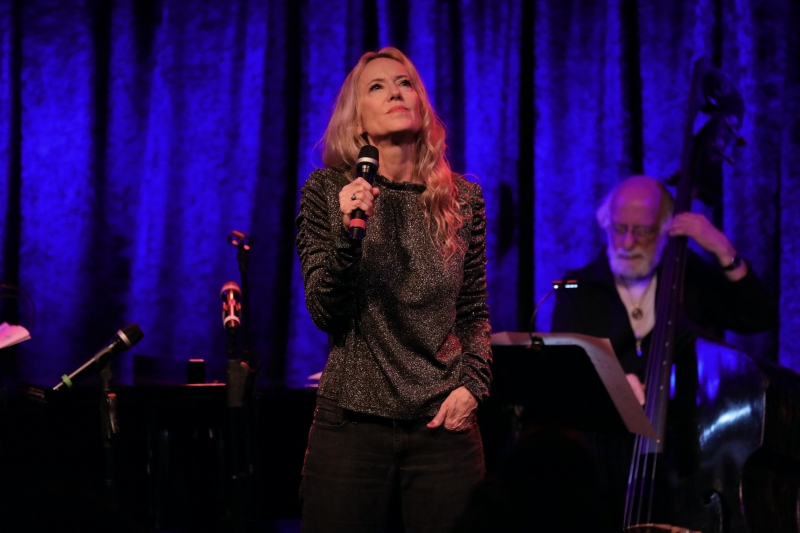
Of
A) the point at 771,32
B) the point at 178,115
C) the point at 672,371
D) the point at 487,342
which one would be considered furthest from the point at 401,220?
the point at 771,32

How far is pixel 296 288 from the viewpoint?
421cm

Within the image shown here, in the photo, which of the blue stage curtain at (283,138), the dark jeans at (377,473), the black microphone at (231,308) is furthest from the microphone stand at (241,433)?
the dark jeans at (377,473)

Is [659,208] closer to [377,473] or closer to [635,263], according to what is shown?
[635,263]

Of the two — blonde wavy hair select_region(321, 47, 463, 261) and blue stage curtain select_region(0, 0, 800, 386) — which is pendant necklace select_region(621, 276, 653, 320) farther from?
blonde wavy hair select_region(321, 47, 463, 261)

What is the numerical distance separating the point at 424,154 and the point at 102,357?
1.32 meters

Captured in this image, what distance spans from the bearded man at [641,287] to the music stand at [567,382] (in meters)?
0.40

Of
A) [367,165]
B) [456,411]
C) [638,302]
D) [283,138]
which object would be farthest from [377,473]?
[283,138]

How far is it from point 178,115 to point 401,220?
93.5 inches

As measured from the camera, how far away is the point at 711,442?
2850 mm

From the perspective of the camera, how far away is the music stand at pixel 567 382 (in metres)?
2.92

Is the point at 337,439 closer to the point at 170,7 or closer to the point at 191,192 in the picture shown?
the point at 191,192

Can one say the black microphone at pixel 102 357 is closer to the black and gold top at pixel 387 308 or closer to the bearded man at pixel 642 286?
the black and gold top at pixel 387 308

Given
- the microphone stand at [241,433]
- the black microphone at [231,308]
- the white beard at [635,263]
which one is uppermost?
the white beard at [635,263]

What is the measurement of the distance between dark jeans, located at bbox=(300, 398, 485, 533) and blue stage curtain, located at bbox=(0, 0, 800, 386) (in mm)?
1958
